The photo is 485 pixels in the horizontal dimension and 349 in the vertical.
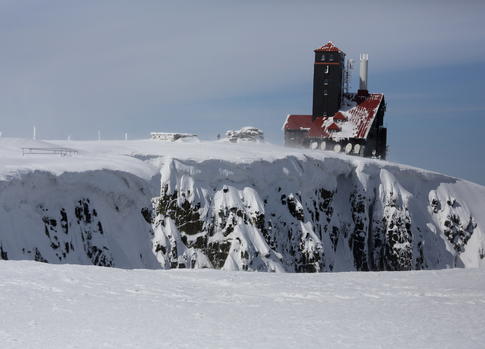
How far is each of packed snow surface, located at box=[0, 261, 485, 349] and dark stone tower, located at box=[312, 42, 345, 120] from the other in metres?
66.4

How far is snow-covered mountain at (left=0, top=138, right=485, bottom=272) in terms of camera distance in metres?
42.7

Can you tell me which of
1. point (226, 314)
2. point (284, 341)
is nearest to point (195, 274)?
point (226, 314)

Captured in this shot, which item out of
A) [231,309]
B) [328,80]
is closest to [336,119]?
[328,80]

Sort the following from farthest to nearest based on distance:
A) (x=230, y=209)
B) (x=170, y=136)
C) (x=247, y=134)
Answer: (x=247, y=134), (x=170, y=136), (x=230, y=209)

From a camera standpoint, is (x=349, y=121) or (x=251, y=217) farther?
(x=349, y=121)

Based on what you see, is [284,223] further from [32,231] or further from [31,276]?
[31,276]

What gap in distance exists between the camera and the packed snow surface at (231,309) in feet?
44.3

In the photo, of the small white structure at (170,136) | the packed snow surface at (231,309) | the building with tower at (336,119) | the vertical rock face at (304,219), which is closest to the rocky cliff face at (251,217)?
the vertical rock face at (304,219)

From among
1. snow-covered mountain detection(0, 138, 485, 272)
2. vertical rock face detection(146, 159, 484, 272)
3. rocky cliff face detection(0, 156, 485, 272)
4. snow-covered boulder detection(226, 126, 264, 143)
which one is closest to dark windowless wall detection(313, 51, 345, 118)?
snow-covered boulder detection(226, 126, 264, 143)

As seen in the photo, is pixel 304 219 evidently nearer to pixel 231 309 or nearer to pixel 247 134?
pixel 247 134

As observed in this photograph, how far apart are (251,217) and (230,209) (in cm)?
A: 171

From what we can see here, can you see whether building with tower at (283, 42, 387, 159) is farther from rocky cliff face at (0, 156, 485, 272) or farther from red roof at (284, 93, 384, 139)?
rocky cliff face at (0, 156, 485, 272)

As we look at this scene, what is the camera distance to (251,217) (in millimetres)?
57344

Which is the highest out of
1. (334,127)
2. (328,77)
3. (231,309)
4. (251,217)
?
(328,77)
